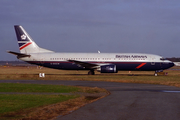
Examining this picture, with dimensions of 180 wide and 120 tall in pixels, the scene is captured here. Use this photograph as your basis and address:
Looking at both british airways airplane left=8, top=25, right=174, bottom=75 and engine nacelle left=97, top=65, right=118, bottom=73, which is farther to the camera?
british airways airplane left=8, top=25, right=174, bottom=75

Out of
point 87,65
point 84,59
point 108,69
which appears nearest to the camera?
point 108,69

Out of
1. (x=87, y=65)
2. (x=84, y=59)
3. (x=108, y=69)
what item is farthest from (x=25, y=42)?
(x=108, y=69)

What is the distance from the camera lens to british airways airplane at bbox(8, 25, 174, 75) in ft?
146

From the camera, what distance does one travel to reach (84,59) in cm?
4512

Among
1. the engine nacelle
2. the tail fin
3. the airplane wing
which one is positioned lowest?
the engine nacelle

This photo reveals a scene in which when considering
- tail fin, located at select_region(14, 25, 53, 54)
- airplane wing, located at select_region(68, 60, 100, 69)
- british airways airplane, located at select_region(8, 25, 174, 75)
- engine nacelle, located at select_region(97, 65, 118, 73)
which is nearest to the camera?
engine nacelle, located at select_region(97, 65, 118, 73)

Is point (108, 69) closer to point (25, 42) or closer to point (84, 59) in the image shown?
point (84, 59)

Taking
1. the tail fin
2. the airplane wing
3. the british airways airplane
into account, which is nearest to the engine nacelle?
the british airways airplane

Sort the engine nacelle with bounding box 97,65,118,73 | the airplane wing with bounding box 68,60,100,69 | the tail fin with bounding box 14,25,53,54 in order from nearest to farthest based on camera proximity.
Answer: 1. the engine nacelle with bounding box 97,65,118,73
2. the airplane wing with bounding box 68,60,100,69
3. the tail fin with bounding box 14,25,53,54

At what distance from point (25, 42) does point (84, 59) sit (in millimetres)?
9794

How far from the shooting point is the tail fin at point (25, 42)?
44938 millimetres

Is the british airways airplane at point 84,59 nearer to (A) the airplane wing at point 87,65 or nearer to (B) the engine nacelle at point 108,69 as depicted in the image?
(A) the airplane wing at point 87,65

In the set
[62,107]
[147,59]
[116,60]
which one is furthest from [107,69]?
[62,107]

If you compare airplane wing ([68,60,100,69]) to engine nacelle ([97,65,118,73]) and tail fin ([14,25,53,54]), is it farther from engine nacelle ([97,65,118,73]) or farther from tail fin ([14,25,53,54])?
tail fin ([14,25,53,54])
